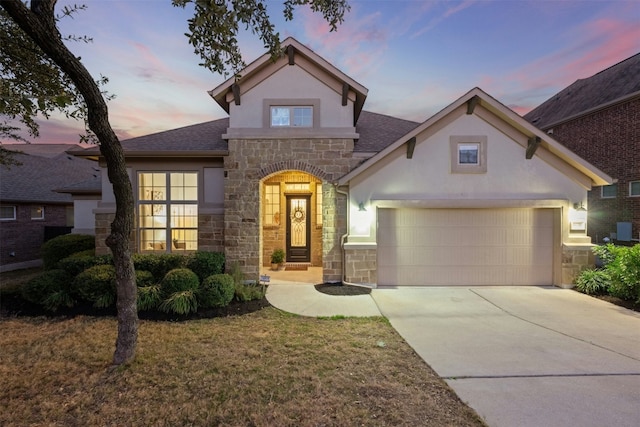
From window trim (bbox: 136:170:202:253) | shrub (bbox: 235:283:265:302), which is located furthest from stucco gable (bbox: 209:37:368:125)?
shrub (bbox: 235:283:265:302)

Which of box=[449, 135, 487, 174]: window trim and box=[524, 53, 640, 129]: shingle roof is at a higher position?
box=[524, 53, 640, 129]: shingle roof

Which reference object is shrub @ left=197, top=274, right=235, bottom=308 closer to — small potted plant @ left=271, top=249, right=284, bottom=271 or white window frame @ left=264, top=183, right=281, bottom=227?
small potted plant @ left=271, top=249, right=284, bottom=271

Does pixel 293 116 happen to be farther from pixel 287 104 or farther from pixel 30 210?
pixel 30 210

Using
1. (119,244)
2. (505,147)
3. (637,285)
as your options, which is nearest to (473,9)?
(505,147)

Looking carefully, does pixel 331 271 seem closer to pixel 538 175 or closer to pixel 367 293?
pixel 367 293

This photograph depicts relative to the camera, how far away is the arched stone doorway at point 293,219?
10.9m

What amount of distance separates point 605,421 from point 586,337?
8.75 feet

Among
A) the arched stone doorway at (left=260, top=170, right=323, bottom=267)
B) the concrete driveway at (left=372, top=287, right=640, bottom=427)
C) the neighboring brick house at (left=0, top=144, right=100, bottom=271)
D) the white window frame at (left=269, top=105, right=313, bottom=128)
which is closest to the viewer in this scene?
the concrete driveway at (left=372, top=287, right=640, bottom=427)

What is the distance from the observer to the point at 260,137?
8.38 m

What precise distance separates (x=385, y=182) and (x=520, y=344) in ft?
15.7

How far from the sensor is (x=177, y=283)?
6395mm

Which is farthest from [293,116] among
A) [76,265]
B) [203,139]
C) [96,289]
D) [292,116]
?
[76,265]

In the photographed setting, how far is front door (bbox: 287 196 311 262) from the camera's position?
1101 cm

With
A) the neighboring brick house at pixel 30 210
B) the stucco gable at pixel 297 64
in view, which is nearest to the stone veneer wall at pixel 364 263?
the stucco gable at pixel 297 64
